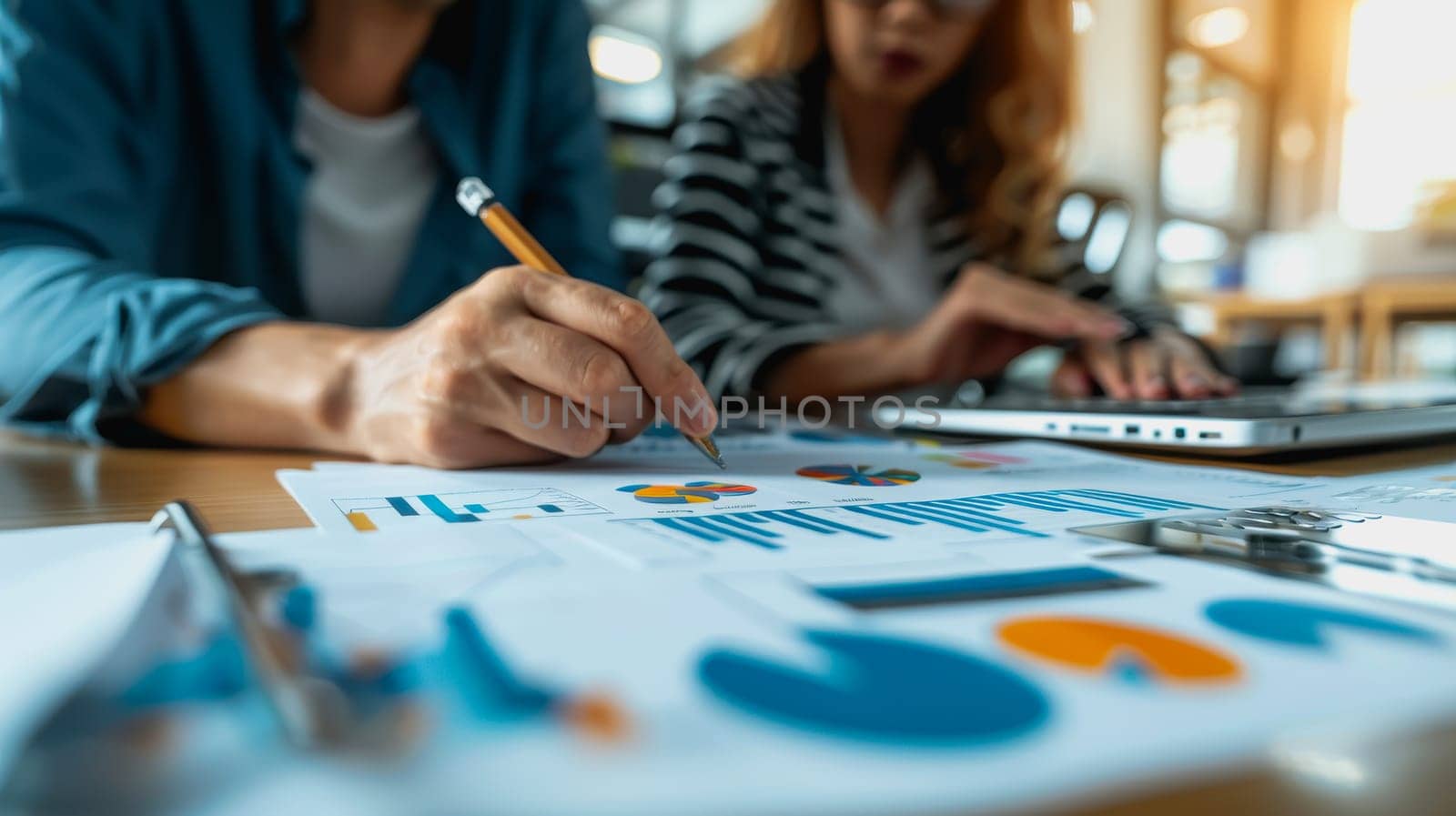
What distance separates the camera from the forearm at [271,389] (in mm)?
357

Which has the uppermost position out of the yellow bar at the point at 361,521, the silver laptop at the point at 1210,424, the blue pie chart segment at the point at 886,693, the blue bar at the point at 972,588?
the silver laptop at the point at 1210,424

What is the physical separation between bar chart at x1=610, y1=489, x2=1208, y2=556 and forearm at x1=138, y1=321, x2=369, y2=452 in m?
0.19

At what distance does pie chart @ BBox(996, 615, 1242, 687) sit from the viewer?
123 millimetres

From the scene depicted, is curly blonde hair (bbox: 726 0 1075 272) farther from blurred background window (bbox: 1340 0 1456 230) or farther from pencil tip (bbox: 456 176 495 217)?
blurred background window (bbox: 1340 0 1456 230)

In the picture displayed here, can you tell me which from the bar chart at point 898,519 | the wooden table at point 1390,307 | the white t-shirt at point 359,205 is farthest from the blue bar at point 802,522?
the wooden table at point 1390,307

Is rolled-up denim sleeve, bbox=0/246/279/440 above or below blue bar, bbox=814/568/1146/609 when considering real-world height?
above

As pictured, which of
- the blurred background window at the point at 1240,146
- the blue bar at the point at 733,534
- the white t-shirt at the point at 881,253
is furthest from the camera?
the blurred background window at the point at 1240,146

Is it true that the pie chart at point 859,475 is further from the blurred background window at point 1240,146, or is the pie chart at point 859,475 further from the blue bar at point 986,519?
the blurred background window at point 1240,146

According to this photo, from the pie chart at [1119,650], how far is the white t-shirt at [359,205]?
0.61 metres

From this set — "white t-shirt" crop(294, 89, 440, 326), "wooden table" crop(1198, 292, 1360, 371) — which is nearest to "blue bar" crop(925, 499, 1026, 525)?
"white t-shirt" crop(294, 89, 440, 326)

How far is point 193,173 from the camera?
22.5 inches

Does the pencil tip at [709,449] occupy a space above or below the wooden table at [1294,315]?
below

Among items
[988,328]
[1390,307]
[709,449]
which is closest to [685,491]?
[709,449]

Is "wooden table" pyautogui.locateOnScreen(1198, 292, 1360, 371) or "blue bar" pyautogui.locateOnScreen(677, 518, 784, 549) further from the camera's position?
"wooden table" pyautogui.locateOnScreen(1198, 292, 1360, 371)
